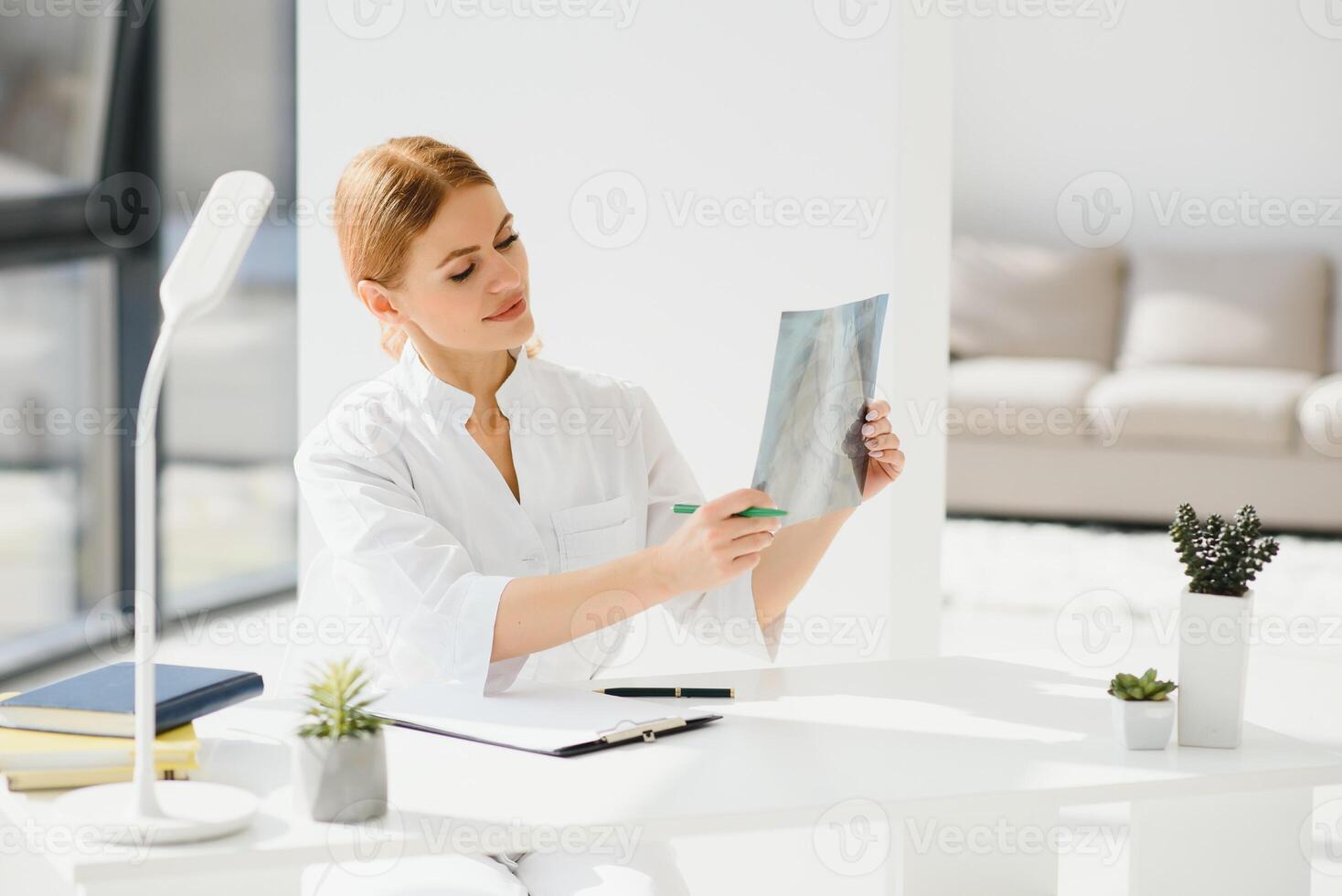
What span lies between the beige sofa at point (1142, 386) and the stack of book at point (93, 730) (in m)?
3.58

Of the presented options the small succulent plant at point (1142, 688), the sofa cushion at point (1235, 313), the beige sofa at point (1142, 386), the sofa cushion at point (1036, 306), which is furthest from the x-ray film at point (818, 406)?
the sofa cushion at point (1235, 313)

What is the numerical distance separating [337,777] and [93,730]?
27 cm

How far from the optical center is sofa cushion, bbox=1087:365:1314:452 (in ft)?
15.6

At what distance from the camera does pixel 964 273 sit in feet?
18.5

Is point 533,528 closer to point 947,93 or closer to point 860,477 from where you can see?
point 860,477

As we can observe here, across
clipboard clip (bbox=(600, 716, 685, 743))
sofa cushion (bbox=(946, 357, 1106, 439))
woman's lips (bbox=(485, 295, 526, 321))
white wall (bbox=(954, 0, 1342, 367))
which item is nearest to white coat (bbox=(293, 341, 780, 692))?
woman's lips (bbox=(485, 295, 526, 321))

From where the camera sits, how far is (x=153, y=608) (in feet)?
3.69

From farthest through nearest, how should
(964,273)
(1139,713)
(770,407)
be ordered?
(964,273) < (770,407) < (1139,713)

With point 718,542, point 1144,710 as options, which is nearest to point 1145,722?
point 1144,710

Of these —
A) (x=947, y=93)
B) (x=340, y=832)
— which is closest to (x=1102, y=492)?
(x=947, y=93)

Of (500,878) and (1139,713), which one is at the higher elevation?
(1139,713)

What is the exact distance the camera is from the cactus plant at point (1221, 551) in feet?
4.34

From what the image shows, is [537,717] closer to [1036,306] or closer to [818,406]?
[818,406]

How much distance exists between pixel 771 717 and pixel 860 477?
1.11ft
